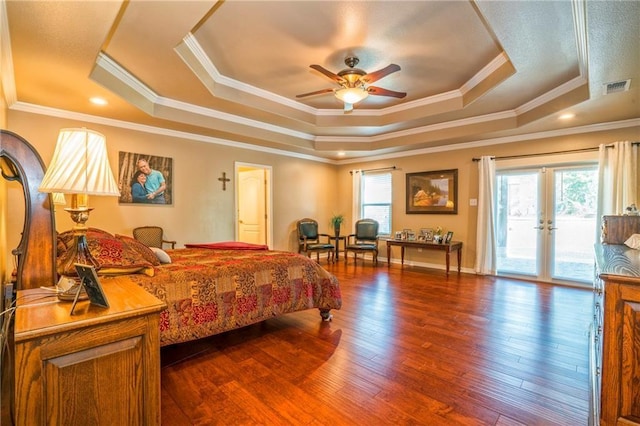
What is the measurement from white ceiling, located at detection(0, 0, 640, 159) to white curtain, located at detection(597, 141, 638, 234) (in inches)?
16.2

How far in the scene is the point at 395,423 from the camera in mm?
1671

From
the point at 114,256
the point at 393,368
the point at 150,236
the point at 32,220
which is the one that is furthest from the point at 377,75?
the point at 150,236

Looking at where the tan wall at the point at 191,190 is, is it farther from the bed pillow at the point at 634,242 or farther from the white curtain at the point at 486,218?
the bed pillow at the point at 634,242

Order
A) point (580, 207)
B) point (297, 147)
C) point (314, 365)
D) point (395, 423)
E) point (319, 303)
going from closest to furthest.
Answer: point (395, 423) < point (314, 365) < point (319, 303) < point (580, 207) < point (297, 147)

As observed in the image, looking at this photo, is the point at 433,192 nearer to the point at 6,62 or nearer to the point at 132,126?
the point at 132,126

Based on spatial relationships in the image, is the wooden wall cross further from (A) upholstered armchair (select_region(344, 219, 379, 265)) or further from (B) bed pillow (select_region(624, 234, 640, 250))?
(B) bed pillow (select_region(624, 234, 640, 250))

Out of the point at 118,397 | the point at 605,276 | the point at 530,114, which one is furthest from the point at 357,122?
the point at 118,397

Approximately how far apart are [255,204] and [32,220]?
16.1ft

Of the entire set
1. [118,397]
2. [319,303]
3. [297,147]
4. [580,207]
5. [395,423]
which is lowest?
[395,423]

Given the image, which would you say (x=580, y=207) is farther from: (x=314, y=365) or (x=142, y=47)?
(x=142, y=47)

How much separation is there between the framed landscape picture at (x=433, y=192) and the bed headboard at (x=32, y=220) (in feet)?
18.9

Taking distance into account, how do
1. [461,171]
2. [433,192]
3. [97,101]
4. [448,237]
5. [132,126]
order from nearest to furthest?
[97,101], [132,126], [448,237], [461,171], [433,192]

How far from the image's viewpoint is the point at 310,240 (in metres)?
6.72

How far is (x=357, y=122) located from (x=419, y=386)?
4.11 metres
